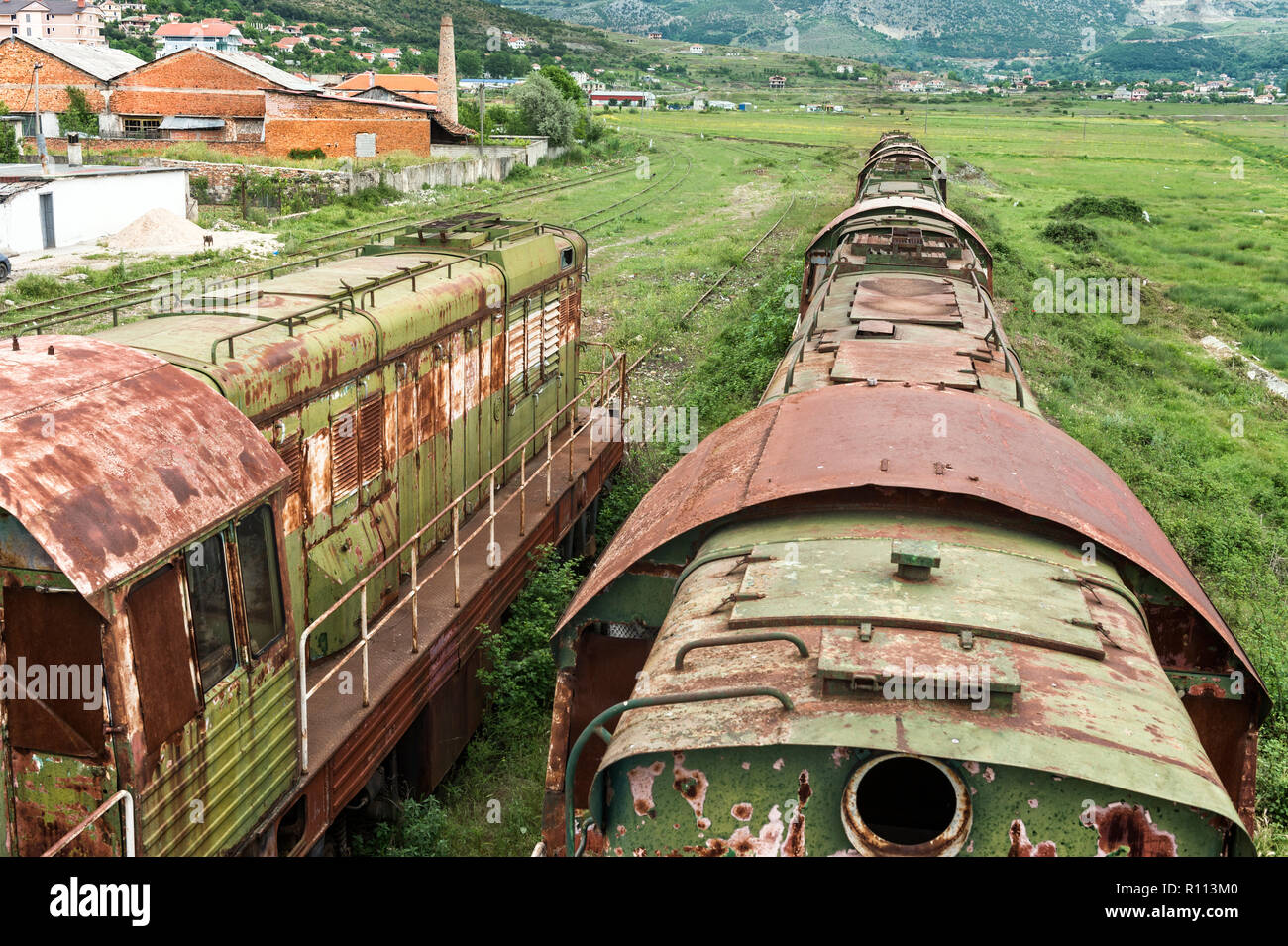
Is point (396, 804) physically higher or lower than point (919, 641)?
lower

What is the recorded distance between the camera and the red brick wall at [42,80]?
5288 centimetres

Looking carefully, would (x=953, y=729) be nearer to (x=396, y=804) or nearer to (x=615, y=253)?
(x=396, y=804)

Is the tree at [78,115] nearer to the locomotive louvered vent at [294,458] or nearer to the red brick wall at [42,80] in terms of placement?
the red brick wall at [42,80]

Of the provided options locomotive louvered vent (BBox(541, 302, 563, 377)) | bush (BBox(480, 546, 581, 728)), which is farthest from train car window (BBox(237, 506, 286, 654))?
locomotive louvered vent (BBox(541, 302, 563, 377))

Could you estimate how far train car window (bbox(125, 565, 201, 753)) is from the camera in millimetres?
5130

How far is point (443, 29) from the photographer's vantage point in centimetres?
6109

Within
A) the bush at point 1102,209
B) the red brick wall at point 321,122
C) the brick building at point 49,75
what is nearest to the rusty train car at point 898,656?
the bush at point 1102,209

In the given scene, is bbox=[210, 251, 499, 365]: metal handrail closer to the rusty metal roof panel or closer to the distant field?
the rusty metal roof panel

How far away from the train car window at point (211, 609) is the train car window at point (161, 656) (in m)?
0.11

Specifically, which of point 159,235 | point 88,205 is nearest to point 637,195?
point 159,235

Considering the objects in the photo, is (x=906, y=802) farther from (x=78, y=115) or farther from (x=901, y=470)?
(x=78, y=115)

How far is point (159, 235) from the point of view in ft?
101

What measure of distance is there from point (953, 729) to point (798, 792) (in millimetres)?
565

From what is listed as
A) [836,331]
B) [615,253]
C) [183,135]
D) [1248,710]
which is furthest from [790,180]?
[1248,710]
